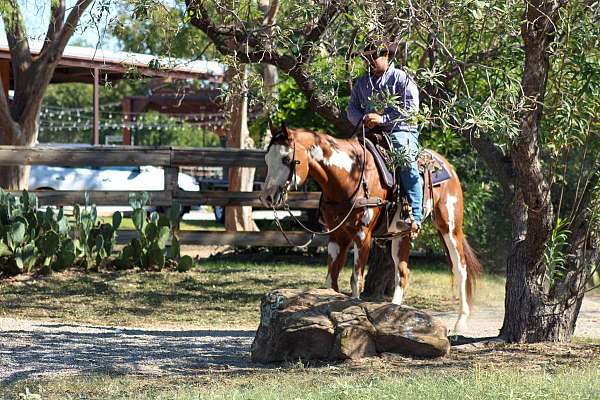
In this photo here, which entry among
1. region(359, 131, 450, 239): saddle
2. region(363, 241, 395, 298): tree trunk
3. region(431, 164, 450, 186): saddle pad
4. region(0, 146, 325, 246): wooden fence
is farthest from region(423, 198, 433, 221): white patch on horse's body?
region(0, 146, 325, 246): wooden fence

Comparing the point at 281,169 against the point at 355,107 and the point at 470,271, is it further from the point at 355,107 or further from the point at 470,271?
the point at 470,271

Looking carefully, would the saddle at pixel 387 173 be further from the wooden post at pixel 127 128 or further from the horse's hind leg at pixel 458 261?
the wooden post at pixel 127 128

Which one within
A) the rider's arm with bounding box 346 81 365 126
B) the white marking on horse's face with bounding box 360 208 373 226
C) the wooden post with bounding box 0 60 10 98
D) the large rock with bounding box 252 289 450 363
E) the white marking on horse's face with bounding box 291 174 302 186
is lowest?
the large rock with bounding box 252 289 450 363

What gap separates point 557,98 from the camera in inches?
414

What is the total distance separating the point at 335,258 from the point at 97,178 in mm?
21582

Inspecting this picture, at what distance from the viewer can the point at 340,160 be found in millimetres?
10492

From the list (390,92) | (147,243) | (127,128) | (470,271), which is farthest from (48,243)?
(127,128)

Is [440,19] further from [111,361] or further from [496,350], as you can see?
[111,361]

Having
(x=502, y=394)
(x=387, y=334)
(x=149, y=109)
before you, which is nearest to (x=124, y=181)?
(x=149, y=109)

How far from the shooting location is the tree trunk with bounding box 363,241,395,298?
47.4 feet

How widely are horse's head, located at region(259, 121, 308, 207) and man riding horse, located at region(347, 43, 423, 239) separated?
85cm

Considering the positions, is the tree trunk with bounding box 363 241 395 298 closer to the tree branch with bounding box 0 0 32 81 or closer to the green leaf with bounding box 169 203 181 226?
the green leaf with bounding box 169 203 181 226

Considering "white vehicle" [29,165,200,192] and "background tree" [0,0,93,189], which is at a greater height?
"background tree" [0,0,93,189]

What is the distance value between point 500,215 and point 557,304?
8.17 m
